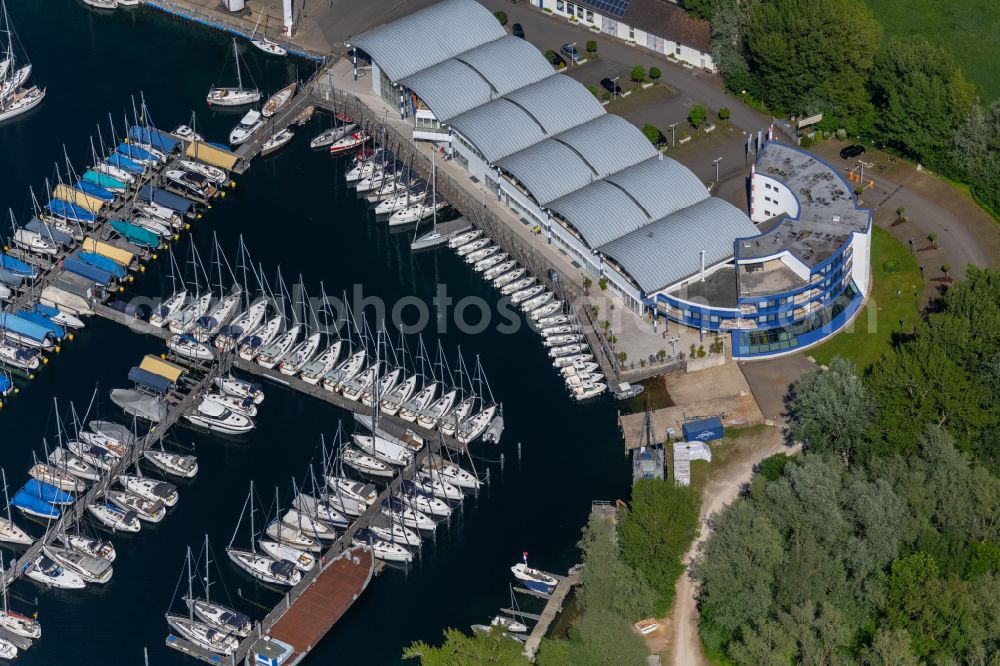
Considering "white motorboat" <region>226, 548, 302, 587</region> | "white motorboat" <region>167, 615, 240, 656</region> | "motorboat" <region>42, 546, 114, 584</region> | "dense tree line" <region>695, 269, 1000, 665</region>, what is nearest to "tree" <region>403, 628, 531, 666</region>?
"white motorboat" <region>226, 548, 302, 587</region>

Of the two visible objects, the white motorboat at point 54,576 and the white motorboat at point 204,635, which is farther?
the white motorboat at point 54,576

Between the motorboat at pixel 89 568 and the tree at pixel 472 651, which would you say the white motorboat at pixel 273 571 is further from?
the tree at pixel 472 651

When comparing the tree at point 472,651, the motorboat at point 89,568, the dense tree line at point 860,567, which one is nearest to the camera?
the tree at point 472,651

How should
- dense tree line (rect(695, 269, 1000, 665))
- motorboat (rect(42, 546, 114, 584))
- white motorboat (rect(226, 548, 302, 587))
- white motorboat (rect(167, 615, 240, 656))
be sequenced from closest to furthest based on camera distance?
1. dense tree line (rect(695, 269, 1000, 665))
2. white motorboat (rect(167, 615, 240, 656))
3. white motorboat (rect(226, 548, 302, 587))
4. motorboat (rect(42, 546, 114, 584))

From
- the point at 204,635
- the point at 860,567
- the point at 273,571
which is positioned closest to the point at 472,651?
the point at 273,571

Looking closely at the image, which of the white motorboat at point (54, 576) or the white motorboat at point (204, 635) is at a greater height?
the white motorboat at point (54, 576)

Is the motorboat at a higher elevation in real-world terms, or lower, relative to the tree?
higher

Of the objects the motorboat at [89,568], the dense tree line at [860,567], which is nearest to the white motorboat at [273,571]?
the motorboat at [89,568]

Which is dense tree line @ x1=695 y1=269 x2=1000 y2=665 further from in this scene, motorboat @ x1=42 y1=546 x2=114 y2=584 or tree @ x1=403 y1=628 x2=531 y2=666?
motorboat @ x1=42 y1=546 x2=114 y2=584
